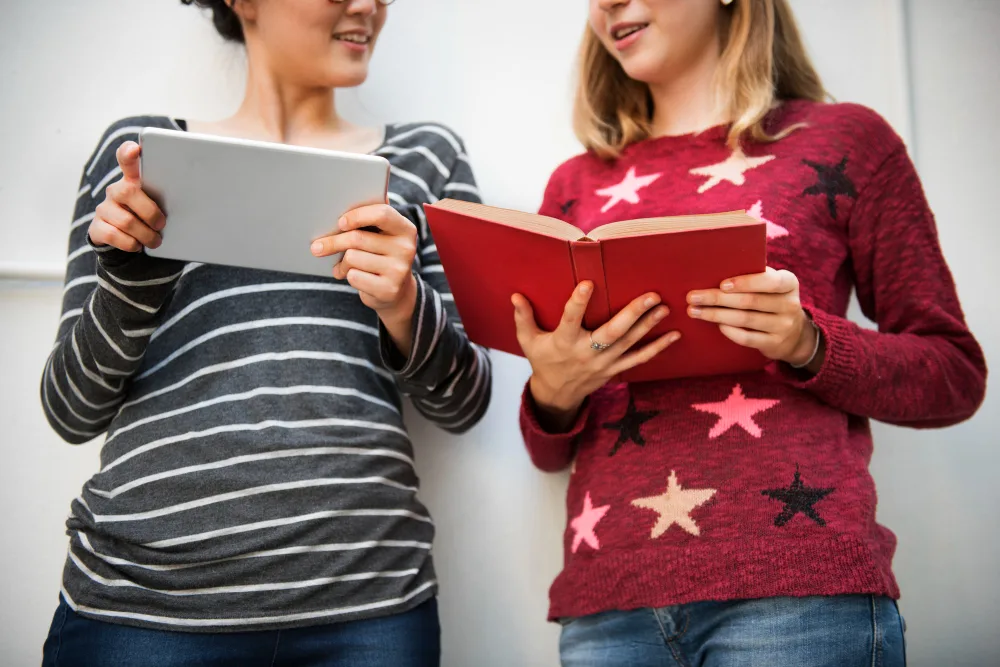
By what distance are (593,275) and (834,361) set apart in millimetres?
282

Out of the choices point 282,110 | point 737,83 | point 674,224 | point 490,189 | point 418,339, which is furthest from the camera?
point 490,189

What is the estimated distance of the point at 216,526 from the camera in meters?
0.88

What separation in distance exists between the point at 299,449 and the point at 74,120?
799 millimetres

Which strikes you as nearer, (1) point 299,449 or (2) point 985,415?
(1) point 299,449

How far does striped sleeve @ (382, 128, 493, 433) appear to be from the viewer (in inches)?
37.5

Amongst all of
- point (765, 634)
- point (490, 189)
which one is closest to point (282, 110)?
point (490, 189)

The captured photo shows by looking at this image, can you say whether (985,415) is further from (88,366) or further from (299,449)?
(88,366)

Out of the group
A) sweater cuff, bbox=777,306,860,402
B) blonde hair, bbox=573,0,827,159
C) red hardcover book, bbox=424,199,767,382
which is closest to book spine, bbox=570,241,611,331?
red hardcover book, bbox=424,199,767,382

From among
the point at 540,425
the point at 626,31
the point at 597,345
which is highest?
the point at 626,31

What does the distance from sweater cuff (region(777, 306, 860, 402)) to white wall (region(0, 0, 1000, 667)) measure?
1.72ft

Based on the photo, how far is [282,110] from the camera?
1164 millimetres

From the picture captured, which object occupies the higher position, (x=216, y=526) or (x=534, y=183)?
(x=534, y=183)

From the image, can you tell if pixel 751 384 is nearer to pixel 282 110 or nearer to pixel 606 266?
pixel 606 266

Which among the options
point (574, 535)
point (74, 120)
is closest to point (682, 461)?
point (574, 535)
